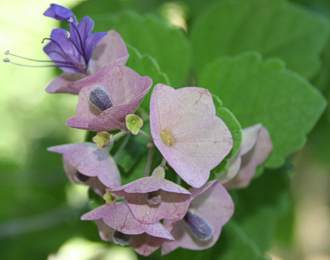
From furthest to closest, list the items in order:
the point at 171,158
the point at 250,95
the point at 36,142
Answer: the point at 36,142, the point at 250,95, the point at 171,158

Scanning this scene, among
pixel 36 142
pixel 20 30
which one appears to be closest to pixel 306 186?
pixel 36 142

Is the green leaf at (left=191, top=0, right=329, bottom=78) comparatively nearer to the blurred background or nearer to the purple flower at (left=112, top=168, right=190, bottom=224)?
the blurred background

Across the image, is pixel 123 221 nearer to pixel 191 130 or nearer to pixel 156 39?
Answer: pixel 191 130

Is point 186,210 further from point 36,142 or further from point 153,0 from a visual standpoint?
point 36,142

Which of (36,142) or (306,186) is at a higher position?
(36,142)

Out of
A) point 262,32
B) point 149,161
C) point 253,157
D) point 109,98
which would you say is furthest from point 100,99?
point 262,32

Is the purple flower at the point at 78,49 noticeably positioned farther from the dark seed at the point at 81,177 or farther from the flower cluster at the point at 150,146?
the dark seed at the point at 81,177

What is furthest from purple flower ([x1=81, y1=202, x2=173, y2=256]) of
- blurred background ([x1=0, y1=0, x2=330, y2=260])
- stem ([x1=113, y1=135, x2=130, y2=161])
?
blurred background ([x1=0, y1=0, x2=330, y2=260])
